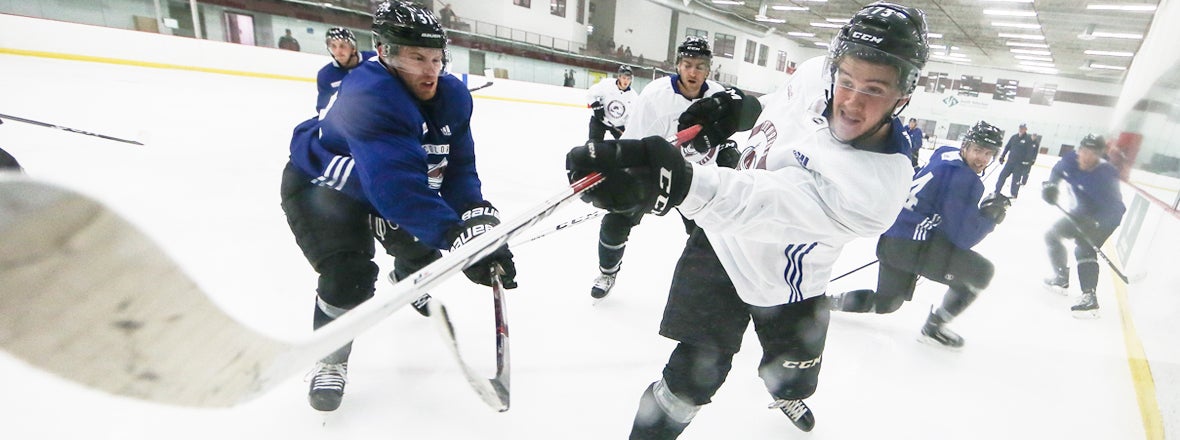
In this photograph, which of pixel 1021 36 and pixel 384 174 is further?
pixel 1021 36

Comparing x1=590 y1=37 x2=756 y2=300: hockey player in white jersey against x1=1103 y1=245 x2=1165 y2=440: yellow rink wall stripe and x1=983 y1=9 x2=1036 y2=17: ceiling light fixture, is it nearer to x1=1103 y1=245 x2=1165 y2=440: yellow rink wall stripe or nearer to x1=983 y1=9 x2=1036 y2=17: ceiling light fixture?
x1=1103 y1=245 x2=1165 y2=440: yellow rink wall stripe

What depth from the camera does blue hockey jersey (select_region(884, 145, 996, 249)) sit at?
185 centimetres

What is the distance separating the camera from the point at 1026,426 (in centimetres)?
158

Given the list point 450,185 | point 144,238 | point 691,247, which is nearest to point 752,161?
point 691,247

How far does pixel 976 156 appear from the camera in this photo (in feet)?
6.66

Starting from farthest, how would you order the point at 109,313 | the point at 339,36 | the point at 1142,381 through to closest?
the point at 339,36 < the point at 1142,381 < the point at 109,313

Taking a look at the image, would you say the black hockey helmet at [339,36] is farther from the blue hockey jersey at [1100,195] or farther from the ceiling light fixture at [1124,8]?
the ceiling light fixture at [1124,8]

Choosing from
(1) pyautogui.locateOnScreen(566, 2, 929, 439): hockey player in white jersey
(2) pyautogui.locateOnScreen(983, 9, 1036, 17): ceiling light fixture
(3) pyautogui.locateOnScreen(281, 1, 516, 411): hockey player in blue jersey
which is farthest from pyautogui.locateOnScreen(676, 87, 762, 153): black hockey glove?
(2) pyautogui.locateOnScreen(983, 9, 1036, 17): ceiling light fixture

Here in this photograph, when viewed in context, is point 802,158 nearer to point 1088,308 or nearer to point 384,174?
point 384,174

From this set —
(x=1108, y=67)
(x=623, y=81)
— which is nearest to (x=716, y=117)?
(x=623, y=81)

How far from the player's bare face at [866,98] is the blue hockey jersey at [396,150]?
76cm

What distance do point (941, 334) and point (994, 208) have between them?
0.52m

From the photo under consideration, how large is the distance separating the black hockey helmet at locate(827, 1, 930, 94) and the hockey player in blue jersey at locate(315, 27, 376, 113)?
2493 mm

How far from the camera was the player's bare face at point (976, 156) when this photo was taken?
199 cm
